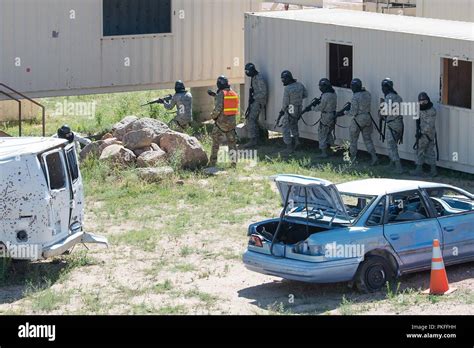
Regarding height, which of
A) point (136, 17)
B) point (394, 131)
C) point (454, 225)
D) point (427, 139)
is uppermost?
point (136, 17)

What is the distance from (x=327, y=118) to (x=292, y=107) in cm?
97

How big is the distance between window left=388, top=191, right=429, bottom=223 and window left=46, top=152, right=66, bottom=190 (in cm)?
402

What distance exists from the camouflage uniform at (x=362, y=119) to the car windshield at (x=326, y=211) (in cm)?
703

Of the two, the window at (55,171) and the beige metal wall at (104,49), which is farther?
the beige metal wall at (104,49)

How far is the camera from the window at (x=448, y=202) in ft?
47.5

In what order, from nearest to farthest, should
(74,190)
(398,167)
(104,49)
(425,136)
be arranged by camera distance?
1. (74,190)
2. (425,136)
3. (398,167)
4. (104,49)

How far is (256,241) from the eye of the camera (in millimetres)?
13906

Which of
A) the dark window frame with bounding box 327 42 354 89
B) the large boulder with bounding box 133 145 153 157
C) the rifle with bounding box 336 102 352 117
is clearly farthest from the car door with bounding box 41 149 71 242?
the dark window frame with bounding box 327 42 354 89

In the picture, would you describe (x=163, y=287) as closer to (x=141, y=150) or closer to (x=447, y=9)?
(x=141, y=150)

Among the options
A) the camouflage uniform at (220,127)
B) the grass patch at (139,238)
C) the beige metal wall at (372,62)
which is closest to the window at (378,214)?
the grass patch at (139,238)

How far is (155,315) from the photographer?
42.5ft

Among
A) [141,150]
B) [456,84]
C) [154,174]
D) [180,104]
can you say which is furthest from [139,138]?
[456,84]

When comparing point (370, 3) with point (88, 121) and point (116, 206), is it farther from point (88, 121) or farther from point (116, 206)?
point (116, 206)

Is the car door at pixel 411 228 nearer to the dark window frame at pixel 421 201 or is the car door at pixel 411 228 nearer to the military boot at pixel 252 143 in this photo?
the dark window frame at pixel 421 201
